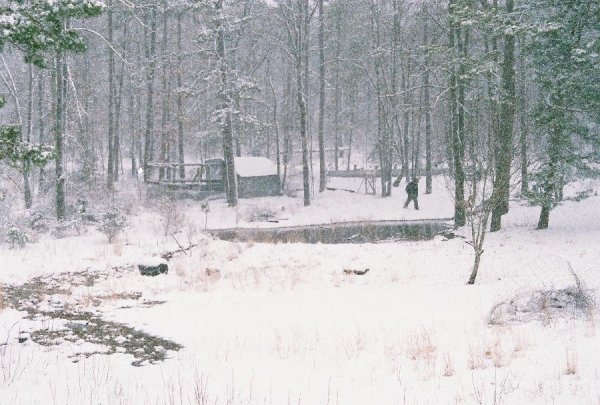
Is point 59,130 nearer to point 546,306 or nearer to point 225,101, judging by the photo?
point 225,101

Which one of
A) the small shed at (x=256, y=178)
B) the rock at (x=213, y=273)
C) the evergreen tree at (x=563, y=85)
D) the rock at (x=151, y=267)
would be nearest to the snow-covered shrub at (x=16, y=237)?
the rock at (x=151, y=267)

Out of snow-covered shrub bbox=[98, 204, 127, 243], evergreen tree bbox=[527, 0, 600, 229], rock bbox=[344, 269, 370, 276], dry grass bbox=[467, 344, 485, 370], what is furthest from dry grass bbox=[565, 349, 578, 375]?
snow-covered shrub bbox=[98, 204, 127, 243]

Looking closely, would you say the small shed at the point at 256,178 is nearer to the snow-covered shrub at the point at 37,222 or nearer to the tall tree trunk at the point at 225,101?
the tall tree trunk at the point at 225,101

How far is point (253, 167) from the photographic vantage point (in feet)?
105

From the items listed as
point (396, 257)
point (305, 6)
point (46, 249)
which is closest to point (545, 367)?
point (396, 257)

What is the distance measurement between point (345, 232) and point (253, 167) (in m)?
12.6

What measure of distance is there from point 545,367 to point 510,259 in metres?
7.80

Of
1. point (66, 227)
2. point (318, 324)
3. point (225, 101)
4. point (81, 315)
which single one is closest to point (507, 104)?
point (318, 324)

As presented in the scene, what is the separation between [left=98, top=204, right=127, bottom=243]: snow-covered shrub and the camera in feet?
57.9

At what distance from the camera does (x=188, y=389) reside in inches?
211

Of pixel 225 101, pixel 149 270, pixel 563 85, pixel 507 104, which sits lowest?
pixel 149 270

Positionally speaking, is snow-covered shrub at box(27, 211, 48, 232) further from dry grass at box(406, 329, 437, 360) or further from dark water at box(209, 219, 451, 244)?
dry grass at box(406, 329, 437, 360)

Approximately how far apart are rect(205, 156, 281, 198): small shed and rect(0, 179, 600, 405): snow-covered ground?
13634mm

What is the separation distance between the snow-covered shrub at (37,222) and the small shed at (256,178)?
536 inches
